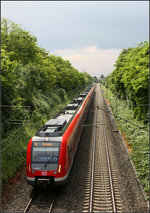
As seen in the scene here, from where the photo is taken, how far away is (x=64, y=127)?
503 inches

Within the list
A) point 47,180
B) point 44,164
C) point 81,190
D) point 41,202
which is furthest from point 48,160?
point 81,190

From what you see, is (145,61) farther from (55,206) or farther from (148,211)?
(55,206)

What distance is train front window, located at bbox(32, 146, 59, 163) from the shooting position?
10.8 meters

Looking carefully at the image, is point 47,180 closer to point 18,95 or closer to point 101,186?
point 101,186

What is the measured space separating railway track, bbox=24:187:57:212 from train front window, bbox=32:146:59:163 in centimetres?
217

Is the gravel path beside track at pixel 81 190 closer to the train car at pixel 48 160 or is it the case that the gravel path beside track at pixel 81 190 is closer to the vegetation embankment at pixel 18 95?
the train car at pixel 48 160

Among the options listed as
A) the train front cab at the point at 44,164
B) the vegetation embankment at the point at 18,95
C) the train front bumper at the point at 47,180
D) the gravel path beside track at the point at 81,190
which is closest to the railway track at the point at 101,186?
A: the gravel path beside track at the point at 81,190

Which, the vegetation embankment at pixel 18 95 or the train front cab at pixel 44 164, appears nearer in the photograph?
the train front cab at pixel 44 164

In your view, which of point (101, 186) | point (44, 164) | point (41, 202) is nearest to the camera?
point (41, 202)

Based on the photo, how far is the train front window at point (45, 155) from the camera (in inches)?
426

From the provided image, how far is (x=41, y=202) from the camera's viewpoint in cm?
1055

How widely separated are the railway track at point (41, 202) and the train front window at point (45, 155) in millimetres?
2175

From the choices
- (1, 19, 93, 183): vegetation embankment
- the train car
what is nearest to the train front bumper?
the train car

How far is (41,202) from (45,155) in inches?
104
